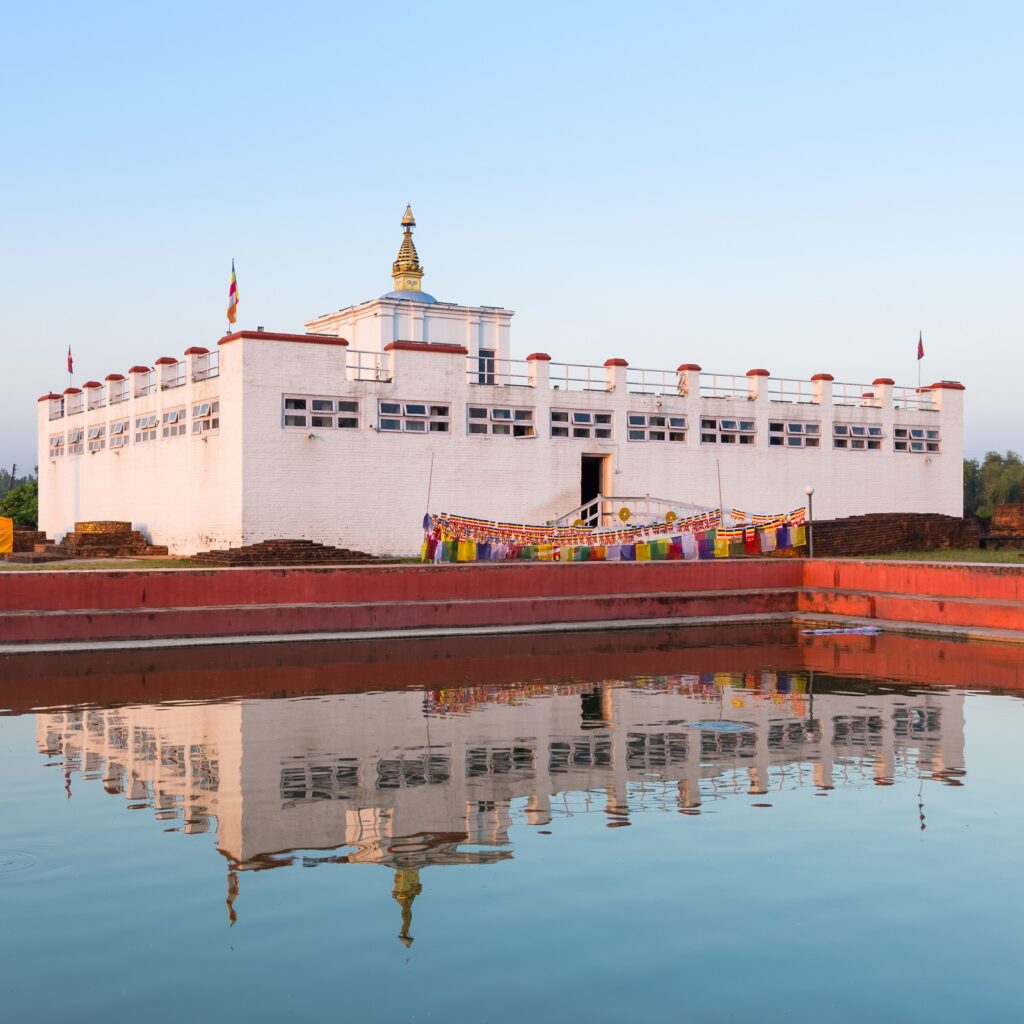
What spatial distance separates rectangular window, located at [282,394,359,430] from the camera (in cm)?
3391

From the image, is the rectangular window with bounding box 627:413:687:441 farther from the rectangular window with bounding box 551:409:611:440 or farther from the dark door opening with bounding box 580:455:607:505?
the dark door opening with bounding box 580:455:607:505

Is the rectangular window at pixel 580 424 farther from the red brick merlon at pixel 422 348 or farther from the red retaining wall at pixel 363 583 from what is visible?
the red retaining wall at pixel 363 583

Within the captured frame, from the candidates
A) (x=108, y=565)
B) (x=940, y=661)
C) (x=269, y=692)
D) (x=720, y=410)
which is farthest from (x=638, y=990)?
(x=720, y=410)

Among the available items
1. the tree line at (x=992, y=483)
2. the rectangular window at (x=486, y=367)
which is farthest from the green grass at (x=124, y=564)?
the tree line at (x=992, y=483)

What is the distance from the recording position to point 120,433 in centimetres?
Answer: 4303

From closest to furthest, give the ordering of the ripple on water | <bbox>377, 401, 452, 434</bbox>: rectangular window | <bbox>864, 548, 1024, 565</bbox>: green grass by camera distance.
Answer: the ripple on water
<bbox>864, 548, 1024, 565</bbox>: green grass
<bbox>377, 401, 452, 434</bbox>: rectangular window

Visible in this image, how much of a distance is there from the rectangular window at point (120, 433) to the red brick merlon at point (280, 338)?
9.17m

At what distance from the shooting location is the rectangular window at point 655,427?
39.9 m

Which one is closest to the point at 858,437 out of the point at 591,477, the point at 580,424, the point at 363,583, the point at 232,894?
the point at 591,477

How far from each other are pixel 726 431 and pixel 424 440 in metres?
11.1

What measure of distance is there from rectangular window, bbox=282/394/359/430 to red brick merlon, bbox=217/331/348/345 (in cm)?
153

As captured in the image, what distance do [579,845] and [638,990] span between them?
9.15 ft

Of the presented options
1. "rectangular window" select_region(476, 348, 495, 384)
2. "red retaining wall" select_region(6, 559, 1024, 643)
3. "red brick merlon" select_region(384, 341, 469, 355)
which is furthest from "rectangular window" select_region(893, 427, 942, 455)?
"red retaining wall" select_region(6, 559, 1024, 643)

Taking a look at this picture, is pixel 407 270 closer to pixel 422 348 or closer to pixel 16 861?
pixel 422 348
